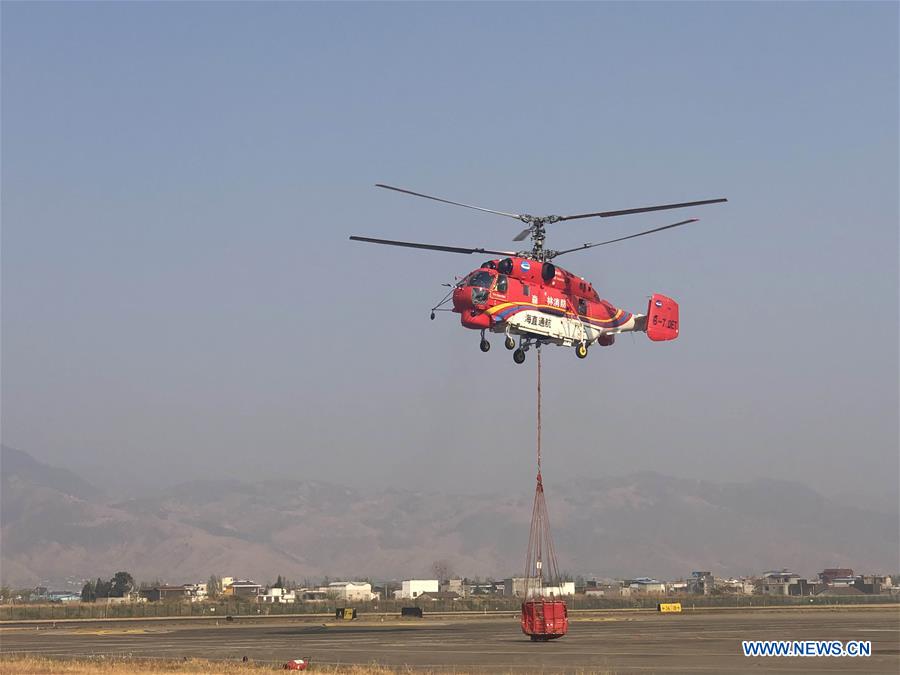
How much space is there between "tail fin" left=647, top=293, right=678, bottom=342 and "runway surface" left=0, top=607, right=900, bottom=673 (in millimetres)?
17358

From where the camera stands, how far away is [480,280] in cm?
6278

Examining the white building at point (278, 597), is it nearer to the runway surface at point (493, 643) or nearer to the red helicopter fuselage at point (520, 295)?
the runway surface at point (493, 643)

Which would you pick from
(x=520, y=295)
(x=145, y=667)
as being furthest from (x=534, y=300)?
(x=145, y=667)

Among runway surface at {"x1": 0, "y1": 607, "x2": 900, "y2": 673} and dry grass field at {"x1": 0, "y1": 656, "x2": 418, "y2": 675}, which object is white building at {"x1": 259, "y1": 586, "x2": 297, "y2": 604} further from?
dry grass field at {"x1": 0, "y1": 656, "x2": 418, "y2": 675}

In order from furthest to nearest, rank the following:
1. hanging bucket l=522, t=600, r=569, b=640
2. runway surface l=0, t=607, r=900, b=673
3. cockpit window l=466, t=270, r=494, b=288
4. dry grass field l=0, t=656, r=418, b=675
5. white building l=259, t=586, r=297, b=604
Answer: white building l=259, t=586, r=297, b=604 < hanging bucket l=522, t=600, r=569, b=640 < cockpit window l=466, t=270, r=494, b=288 < runway surface l=0, t=607, r=900, b=673 < dry grass field l=0, t=656, r=418, b=675

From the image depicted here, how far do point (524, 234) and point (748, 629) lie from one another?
1229 inches

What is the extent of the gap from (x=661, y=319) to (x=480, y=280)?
52.7ft

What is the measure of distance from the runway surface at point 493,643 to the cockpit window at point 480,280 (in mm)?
17755

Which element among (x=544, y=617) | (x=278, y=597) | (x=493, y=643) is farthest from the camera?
(x=278, y=597)

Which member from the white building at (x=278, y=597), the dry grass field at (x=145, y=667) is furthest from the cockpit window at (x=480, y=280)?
the white building at (x=278, y=597)

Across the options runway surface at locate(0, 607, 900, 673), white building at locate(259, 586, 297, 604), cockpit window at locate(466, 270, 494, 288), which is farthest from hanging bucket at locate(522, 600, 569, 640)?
white building at locate(259, 586, 297, 604)

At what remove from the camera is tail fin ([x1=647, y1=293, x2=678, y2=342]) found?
7369cm

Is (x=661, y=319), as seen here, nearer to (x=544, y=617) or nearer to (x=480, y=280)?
(x=480, y=280)

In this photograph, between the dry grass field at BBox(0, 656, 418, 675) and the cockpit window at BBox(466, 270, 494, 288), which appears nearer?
the dry grass field at BBox(0, 656, 418, 675)
